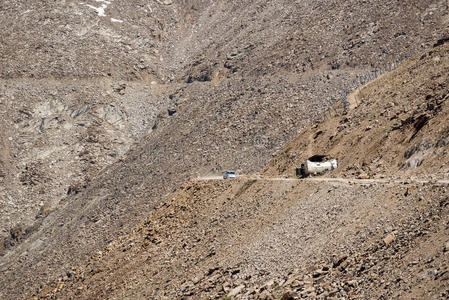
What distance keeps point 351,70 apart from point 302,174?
2816cm

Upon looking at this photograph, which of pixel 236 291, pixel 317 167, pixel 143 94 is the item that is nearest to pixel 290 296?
pixel 236 291

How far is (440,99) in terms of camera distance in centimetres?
3212

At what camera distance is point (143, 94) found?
8550cm

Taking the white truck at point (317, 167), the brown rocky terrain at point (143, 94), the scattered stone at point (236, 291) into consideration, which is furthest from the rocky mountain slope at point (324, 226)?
the brown rocky terrain at point (143, 94)

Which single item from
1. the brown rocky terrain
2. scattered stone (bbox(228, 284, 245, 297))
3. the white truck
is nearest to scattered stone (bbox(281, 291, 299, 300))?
scattered stone (bbox(228, 284, 245, 297))

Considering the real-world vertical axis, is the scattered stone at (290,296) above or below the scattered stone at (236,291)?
above

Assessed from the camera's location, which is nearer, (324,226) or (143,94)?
(324,226)

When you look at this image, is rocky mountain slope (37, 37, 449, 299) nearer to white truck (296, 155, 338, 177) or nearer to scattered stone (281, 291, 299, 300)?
scattered stone (281, 291, 299, 300)

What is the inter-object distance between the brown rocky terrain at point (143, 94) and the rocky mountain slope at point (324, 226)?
2415 mm

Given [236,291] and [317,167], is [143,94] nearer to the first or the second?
[317,167]

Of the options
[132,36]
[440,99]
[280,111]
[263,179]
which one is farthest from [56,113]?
[440,99]

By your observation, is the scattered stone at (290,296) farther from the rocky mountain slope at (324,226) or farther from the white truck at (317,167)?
the white truck at (317,167)

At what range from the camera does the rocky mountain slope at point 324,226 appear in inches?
821

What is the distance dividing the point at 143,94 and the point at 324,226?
61.2 meters
